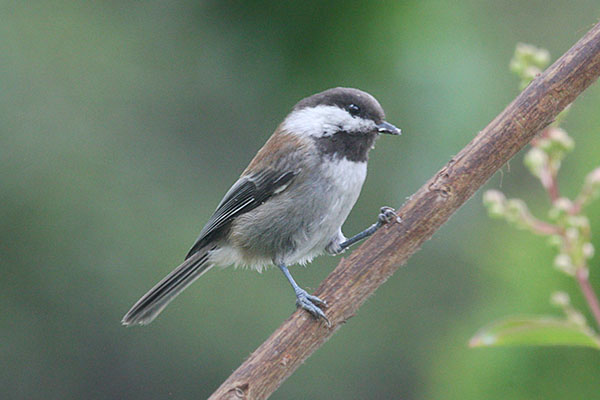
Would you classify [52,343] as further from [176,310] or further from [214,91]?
[214,91]

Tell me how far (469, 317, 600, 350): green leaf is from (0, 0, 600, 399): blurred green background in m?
1.48

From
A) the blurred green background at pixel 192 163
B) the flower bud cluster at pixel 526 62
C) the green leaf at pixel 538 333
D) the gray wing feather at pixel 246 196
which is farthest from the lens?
the blurred green background at pixel 192 163

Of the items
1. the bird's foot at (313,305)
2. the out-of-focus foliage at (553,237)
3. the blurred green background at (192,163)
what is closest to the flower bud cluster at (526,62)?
the out-of-focus foliage at (553,237)

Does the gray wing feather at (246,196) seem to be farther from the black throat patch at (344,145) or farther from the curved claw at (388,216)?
the curved claw at (388,216)

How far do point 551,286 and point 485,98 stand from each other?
122cm

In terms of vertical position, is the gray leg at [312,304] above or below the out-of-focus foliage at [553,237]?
above

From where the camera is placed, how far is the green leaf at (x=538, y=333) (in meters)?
1.10

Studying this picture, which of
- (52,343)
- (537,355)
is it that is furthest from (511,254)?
(52,343)

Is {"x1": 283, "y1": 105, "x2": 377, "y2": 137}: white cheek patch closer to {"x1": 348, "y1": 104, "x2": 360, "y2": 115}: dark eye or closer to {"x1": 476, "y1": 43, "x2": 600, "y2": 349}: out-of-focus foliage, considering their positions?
{"x1": 348, "y1": 104, "x2": 360, "y2": 115}: dark eye

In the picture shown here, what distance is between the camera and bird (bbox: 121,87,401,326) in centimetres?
207

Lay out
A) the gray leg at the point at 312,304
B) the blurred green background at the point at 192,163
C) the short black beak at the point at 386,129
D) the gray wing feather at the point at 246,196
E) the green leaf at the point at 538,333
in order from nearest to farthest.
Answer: the green leaf at the point at 538,333, the gray leg at the point at 312,304, the short black beak at the point at 386,129, the gray wing feather at the point at 246,196, the blurred green background at the point at 192,163

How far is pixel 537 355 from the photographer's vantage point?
158 centimetres

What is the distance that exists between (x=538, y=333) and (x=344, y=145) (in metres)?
1.04

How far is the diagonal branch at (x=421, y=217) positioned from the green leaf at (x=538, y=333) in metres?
0.45
